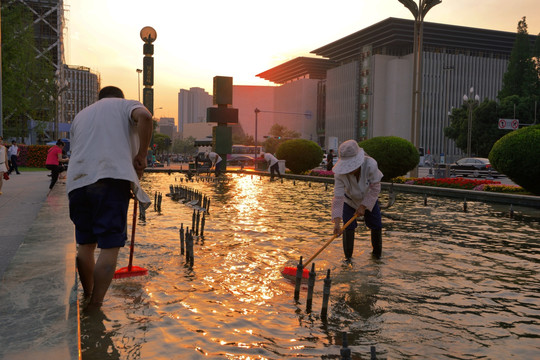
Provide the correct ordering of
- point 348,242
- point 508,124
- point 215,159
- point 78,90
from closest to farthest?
point 348,242 → point 215,159 → point 508,124 → point 78,90

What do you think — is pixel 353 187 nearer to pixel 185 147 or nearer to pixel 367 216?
pixel 367 216

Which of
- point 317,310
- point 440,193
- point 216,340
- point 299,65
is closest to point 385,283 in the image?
point 317,310

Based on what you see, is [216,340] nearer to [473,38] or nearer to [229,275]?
[229,275]

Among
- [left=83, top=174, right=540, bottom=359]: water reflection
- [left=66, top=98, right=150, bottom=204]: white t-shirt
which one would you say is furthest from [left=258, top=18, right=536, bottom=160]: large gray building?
[left=66, top=98, right=150, bottom=204]: white t-shirt

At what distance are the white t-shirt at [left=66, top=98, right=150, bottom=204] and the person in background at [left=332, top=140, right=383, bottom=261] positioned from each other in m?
2.97

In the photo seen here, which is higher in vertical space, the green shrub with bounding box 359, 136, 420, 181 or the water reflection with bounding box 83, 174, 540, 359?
the green shrub with bounding box 359, 136, 420, 181

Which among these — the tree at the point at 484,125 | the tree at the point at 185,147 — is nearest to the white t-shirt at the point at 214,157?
the tree at the point at 484,125

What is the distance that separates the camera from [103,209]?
3.94 meters

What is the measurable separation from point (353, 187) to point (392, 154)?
52.2 feet

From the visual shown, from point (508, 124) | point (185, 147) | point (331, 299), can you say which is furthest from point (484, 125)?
point (185, 147)

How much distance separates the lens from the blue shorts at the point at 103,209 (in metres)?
3.92

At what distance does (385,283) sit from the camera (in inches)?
234

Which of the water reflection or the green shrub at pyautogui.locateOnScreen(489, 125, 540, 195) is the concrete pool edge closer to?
the green shrub at pyautogui.locateOnScreen(489, 125, 540, 195)

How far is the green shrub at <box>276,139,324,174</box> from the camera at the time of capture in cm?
3144
